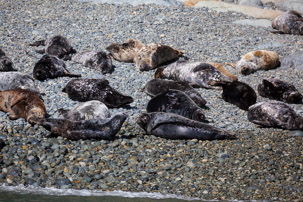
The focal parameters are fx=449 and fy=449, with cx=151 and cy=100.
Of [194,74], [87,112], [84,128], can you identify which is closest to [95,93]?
[87,112]

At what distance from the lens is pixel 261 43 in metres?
12.5

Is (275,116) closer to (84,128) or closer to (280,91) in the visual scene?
(280,91)

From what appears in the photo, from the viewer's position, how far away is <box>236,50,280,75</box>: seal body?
413 inches

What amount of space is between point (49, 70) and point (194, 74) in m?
3.02

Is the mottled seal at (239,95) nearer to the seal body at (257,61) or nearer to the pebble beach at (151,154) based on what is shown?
the pebble beach at (151,154)

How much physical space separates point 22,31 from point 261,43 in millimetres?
6574

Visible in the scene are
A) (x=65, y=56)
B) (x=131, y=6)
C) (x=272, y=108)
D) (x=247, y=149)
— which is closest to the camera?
(x=247, y=149)

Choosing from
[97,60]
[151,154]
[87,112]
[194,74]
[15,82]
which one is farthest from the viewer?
[97,60]

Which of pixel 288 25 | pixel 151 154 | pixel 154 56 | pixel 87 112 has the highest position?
pixel 288 25

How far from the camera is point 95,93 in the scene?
8.01 meters

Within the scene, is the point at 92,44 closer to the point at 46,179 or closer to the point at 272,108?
the point at 272,108

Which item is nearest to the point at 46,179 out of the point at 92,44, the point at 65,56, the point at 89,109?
the point at 89,109

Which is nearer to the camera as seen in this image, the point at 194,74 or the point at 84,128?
the point at 84,128

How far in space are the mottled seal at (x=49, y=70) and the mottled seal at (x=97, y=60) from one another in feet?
2.25
